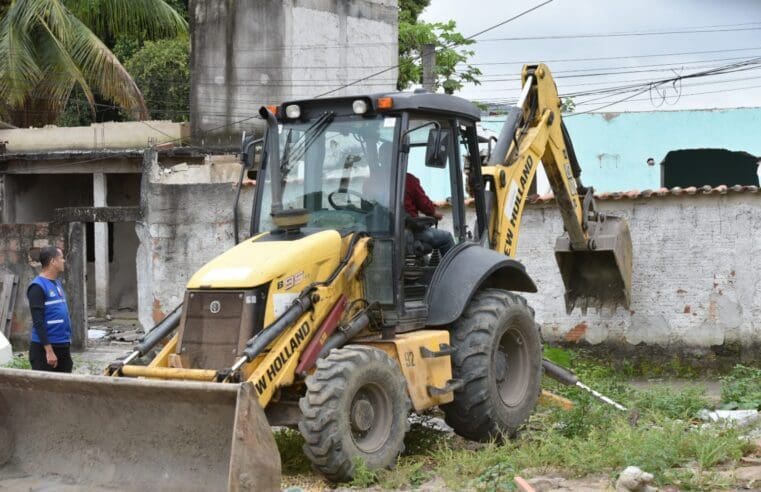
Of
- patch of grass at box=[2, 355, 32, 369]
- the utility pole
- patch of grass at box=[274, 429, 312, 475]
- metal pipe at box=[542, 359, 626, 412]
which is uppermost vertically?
the utility pole

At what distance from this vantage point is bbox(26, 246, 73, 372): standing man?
29.4ft

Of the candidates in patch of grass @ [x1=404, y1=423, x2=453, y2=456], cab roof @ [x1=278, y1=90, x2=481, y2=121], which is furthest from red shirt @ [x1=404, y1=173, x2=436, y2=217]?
patch of grass @ [x1=404, y1=423, x2=453, y2=456]

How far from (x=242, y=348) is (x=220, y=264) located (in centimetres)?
72

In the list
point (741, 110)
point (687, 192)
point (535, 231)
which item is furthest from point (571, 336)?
point (741, 110)

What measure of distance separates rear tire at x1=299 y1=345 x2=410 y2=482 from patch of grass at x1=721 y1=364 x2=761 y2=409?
3584 millimetres

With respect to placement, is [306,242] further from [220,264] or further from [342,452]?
[342,452]

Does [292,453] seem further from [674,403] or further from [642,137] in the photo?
[642,137]

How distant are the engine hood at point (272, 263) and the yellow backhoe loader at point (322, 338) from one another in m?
0.01

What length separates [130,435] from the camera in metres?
7.01

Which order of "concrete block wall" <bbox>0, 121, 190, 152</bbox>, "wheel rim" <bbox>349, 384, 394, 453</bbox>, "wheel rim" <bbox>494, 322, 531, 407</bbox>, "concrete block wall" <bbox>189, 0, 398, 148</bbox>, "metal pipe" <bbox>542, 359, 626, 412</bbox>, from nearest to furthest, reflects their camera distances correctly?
"wheel rim" <bbox>349, 384, 394, 453</bbox>, "wheel rim" <bbox>494, 322, 531, 407</bbox>, "metal pipe" <bbox>542, 359, 626, 412</bbox>, "concrete block wall" <bbox>0, 121, 190, 152</bbox>, "concrete block wall" <bbox>189, 0, 398, 148</bbox>

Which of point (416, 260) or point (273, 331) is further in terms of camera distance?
point (416, 260)

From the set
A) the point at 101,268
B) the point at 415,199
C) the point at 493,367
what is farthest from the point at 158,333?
the point at 101,268

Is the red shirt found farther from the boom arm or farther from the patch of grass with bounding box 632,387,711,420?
the patch of grass with bounding box 632,387,711,420

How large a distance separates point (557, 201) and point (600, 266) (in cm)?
174
